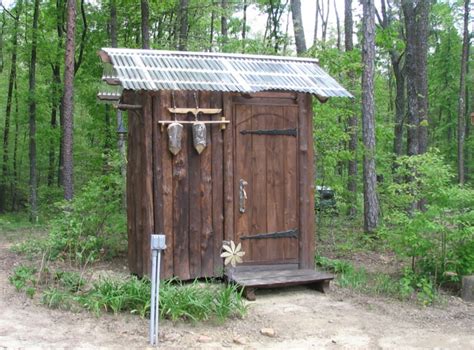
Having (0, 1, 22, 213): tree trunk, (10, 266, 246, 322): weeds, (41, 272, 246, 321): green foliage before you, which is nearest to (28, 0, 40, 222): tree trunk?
(0, 1, 22, 213): tree trunk

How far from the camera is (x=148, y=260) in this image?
649cm

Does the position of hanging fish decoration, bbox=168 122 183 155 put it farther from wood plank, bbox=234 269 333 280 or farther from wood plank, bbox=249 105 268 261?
wood plank, bbox=234 269 333 280

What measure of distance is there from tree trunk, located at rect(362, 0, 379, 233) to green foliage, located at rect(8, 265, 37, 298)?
6.45 metres

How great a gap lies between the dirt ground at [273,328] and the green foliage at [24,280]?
8cm

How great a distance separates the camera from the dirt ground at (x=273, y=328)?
179 inches

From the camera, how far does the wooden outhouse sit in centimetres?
648

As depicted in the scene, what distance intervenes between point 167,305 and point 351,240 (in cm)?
601

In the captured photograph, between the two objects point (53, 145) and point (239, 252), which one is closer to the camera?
point (239, 252)

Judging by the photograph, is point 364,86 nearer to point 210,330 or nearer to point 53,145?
point 210,330

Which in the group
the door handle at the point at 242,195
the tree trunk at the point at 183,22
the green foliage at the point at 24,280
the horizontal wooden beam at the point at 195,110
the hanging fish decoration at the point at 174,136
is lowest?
the green foliage at the point at 24,280

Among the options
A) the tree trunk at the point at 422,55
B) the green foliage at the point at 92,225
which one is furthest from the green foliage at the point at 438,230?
the tree trunk at the point at 422,55

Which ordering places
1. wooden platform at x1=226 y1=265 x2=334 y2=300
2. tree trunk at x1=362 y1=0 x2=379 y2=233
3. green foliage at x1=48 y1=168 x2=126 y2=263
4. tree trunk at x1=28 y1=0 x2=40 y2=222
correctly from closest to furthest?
wooden platform at x1=226 y1=265 x2=334 y2=300 → green foliage at x1=48 y1=168 x2=126 y2=263 → tree trunk at x1=362 y1=0 x2=379 y2=233 → tree trunk at x1=28 y1=0 x2=40 y2=222

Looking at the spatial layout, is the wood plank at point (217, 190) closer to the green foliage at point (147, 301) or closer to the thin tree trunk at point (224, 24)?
the green foliage at point (147, 301)

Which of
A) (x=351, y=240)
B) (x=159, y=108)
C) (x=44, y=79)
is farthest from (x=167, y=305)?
(x=44, y=79)
